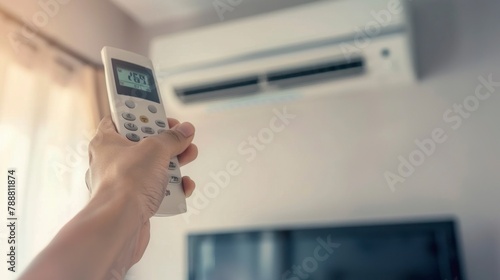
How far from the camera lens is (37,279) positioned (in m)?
0.46

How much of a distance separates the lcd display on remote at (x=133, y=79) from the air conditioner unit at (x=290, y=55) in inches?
26.7

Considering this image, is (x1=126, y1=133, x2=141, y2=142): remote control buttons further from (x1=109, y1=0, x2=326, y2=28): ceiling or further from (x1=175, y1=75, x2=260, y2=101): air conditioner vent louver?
(x1=109, y1=0, x2=326, y2=28): ceiling

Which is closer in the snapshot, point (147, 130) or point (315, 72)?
point (147, 130)

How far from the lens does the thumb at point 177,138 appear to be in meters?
0.67

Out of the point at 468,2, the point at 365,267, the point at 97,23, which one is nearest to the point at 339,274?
the point at 365,267

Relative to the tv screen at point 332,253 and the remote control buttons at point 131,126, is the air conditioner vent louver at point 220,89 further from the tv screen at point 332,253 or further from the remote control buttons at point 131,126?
the remote control buttons at point 131,126

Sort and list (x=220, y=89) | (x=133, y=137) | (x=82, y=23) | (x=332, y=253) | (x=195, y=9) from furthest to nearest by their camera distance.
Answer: (x=195, y=9), (x=82, y=23), (x=220, y=89), (x=332, y=253), (x=133, y=137)

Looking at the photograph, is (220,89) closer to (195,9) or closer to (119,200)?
(195,9)

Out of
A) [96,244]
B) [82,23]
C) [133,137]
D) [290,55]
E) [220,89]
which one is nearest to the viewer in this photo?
[96,244]

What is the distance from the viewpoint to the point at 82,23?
1.64 m

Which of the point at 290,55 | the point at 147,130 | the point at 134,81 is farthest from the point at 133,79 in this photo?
the point at 290,55

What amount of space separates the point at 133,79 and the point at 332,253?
0.77 metres

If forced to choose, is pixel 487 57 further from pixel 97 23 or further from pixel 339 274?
pixel 97 23

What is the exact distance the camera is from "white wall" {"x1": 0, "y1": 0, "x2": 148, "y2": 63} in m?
1.44
